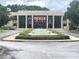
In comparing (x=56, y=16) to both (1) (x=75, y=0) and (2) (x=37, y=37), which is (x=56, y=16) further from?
(2) (x=37, y=37)

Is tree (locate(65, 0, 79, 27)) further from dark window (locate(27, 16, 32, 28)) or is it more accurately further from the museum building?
dark window (locate(27, 16, 32, 28))

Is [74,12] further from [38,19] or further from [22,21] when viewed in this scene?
[22,21]

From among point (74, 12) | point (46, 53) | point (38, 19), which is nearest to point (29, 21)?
point (38, 19)

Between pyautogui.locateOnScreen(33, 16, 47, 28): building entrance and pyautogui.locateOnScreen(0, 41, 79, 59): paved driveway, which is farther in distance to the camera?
pyautogui.locateOnScreen(33, 16, 47, 28): building entrance

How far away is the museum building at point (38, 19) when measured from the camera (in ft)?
380

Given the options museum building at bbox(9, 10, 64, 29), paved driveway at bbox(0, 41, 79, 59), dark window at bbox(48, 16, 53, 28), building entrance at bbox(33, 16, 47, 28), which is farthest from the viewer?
building entrance at bbox(33, 16, 47, 28)

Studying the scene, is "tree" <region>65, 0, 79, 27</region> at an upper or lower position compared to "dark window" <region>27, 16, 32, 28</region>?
upper

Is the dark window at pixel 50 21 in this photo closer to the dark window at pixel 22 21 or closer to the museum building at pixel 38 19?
the museum building at pixel 38 19

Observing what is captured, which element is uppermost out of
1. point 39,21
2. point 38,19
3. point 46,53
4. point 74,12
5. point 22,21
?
point 74,12

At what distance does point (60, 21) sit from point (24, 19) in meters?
14.6

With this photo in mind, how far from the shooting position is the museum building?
11594cm

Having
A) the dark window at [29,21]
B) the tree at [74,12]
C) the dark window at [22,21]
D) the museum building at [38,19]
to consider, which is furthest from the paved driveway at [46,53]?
the dark window at [29,21]

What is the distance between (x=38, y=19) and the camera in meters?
118

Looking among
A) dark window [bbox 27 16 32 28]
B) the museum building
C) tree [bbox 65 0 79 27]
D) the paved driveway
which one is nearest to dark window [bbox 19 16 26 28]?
the museum building
